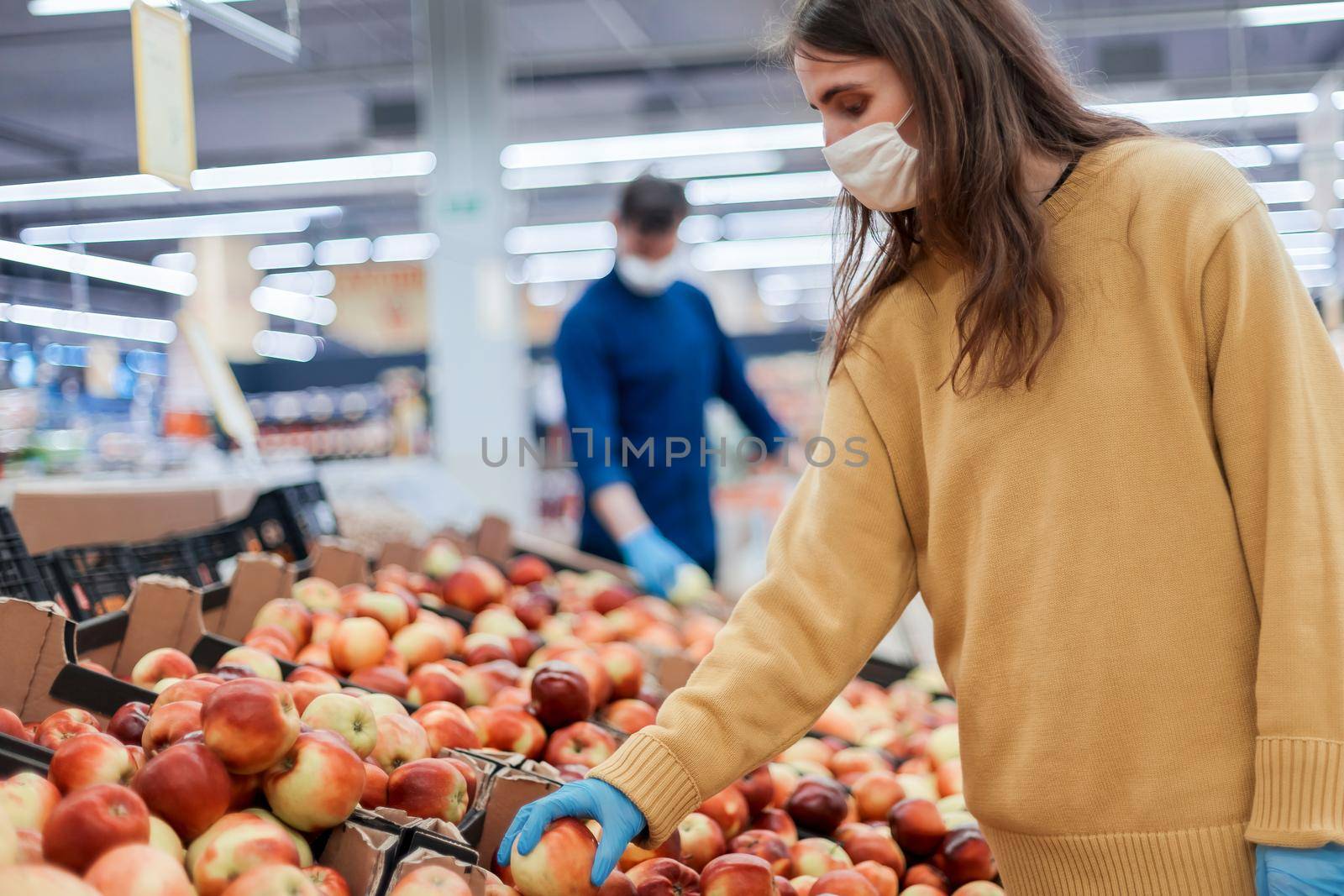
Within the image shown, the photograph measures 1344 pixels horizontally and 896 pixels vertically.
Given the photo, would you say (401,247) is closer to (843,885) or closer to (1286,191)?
(1286,191)

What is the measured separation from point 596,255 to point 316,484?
14.0 meters

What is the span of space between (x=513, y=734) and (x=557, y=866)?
55 centimetres

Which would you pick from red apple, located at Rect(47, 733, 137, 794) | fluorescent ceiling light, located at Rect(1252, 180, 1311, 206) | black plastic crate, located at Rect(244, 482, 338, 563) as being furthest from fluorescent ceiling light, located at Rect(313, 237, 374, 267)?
red apple, located at Rect(47, 733, 137, 794)

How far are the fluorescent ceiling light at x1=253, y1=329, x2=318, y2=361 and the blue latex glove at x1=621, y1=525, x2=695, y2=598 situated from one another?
1662 cm

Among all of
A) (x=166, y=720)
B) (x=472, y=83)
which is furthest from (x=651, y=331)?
(x=472, y=83)

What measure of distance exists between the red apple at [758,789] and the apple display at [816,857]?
98 mm

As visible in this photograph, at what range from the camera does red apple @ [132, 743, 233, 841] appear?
109cm

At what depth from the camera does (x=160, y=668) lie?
1.60 meters

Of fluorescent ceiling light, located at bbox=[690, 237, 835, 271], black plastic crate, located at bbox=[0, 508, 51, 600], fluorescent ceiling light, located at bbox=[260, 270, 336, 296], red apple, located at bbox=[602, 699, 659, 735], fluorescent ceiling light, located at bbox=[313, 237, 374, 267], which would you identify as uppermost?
fluorescent ceiling light, located at bbox=[313, 237, 374, 267]

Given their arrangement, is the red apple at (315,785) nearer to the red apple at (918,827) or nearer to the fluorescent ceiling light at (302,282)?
the red apple at (918,827)

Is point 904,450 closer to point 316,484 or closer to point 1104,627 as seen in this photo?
point 1104,627

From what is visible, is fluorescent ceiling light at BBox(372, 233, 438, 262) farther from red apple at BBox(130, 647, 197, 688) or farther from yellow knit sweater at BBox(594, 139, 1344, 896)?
yellow knit sweater at BBox(594, 139, 1344, 896)

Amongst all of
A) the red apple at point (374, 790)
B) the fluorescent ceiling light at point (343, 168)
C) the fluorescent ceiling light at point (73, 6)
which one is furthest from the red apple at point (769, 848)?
the fluorescent ceiling light at point (343, 168)

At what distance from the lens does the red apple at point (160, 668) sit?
1.59 meters
